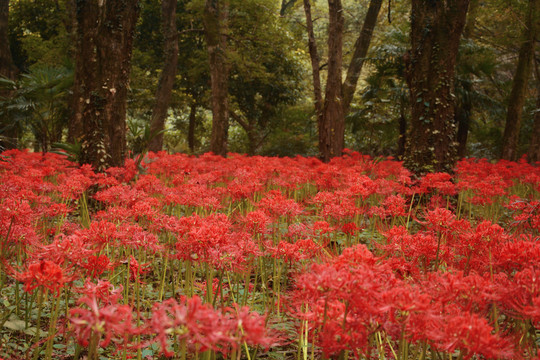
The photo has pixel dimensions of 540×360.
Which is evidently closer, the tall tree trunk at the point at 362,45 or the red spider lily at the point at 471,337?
the red spider lily at the point at 471,337

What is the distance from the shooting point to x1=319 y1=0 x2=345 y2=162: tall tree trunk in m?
9.91

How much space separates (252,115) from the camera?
1952 cm

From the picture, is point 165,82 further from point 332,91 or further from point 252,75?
point 332,91

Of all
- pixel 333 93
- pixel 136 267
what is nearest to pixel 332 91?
pixel 333 93

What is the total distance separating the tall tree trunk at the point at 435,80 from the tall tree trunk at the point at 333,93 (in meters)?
3.83

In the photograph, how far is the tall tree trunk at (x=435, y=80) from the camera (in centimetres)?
592

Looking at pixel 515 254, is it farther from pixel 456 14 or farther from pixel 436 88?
pixel 456 14

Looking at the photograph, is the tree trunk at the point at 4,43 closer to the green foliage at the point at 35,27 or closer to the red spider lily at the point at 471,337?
the green foliage at the point at 35,27

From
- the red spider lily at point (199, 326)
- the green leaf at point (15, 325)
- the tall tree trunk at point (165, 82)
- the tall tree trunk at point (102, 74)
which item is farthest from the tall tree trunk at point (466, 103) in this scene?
the red spider lily at point (199, 326)

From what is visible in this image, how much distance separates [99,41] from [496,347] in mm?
5927

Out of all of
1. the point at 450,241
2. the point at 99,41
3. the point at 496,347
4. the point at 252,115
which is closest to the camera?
the point at 496,347

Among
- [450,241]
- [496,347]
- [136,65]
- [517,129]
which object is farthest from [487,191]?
[136,65]

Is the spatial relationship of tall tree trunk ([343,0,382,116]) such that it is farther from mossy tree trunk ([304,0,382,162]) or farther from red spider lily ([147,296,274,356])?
red spider lily ([147,296,274,356])

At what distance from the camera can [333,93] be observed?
10.1 m
